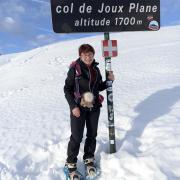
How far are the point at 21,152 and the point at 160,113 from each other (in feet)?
9.37

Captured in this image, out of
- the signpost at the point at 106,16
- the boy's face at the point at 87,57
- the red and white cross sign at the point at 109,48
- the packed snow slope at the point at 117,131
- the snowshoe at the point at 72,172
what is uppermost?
the signpost at the point at 106,16

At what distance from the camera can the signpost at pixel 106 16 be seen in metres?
5.15

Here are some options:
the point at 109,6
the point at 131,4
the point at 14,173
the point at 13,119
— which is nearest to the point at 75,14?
the point at 109,6

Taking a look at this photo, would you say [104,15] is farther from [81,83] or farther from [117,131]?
[117,131]

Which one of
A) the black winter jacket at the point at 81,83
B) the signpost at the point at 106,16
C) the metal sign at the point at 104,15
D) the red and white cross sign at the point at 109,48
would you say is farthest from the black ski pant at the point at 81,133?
the metal sign at the point at 104,15

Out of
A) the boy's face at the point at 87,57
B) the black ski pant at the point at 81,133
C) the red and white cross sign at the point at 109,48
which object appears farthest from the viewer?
the red and white cross sign at the point at 109,48

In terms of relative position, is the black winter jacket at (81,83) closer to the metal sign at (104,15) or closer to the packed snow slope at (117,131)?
the metal sign at (104,15)

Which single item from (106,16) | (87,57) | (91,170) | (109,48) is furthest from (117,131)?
(106,16)

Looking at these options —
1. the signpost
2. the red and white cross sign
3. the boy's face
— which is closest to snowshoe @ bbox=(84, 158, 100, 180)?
the signpost

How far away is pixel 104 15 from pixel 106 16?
34 mm

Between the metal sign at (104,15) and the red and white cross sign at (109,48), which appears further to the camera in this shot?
the red and white cross sign at (109,48)

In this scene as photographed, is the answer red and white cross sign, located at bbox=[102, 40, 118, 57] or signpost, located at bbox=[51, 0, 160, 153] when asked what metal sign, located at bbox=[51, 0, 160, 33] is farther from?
red and white cross sign, located at bbox=[102, 40, 118, 57]

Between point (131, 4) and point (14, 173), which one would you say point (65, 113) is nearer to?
point (14, 173)

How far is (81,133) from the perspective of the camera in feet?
17.0
